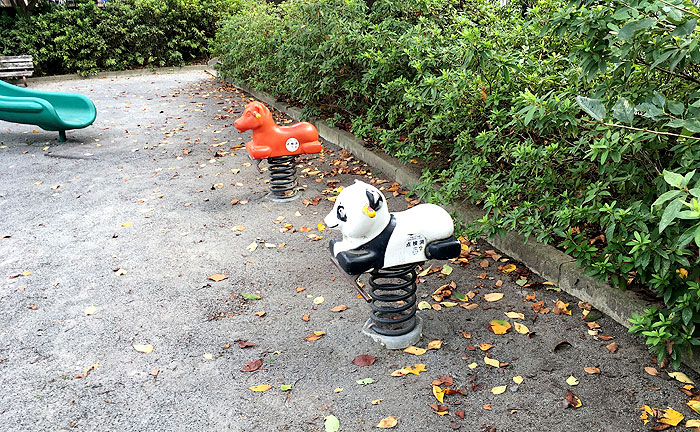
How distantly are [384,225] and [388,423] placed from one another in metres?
1.04

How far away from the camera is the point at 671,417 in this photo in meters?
2.76

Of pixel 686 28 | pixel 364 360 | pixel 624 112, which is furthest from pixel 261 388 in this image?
pixel 686 28

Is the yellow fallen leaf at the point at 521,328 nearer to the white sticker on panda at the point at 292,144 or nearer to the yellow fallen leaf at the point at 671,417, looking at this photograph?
the yellow fallen leaf at the point at 671,417

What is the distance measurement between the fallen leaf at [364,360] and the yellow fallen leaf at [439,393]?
42 centimetres

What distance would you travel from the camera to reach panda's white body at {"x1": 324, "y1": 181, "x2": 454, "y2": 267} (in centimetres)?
312

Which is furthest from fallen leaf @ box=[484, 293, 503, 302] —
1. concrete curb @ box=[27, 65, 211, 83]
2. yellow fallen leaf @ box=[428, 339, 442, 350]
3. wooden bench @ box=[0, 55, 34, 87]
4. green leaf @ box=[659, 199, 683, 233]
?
wooden bench @ box=[0, 55, 34, 87]

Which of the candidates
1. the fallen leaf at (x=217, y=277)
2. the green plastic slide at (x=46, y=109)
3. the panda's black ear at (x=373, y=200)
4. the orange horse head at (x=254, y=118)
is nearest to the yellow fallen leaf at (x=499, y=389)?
the panda's black ear at (x=373, y=200)

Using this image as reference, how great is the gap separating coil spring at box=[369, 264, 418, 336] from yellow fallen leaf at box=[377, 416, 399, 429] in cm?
65

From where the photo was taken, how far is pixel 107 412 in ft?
10.0

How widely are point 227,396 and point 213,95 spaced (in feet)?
33.1

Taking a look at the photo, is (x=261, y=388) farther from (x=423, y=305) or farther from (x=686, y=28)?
(x=686, y=28)

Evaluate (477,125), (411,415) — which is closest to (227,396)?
(411,415)

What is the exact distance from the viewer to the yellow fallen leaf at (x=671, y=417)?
2729mm

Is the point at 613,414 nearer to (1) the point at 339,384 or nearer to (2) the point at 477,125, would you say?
(1) the point at 339,384
